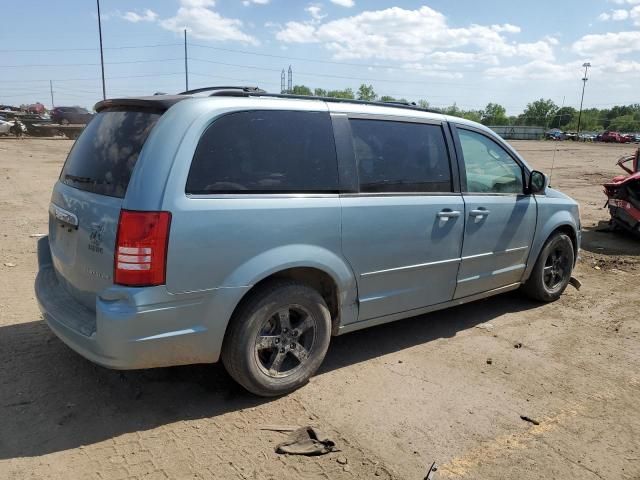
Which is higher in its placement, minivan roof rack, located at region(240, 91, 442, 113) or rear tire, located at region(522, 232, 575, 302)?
minivan roof rack, located at region(240, 91, 442, 113)

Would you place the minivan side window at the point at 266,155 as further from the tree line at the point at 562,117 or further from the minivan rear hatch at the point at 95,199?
the tree line at the point at 562,117

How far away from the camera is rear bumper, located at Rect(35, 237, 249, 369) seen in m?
2.91

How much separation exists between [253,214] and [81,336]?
1231 millimetres

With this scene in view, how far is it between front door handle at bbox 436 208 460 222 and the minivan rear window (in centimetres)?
227

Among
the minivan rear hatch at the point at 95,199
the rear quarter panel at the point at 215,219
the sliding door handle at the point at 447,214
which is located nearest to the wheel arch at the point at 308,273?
the rear quarter panel at the point at 215,219

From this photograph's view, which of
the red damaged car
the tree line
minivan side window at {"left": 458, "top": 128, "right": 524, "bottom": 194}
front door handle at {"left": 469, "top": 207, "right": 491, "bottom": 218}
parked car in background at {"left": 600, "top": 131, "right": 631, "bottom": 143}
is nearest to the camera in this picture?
front door handle at {"left": 469, "top": 207, "right": 491, "bottom": 218}

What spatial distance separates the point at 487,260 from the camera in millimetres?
4773

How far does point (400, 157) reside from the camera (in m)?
4.11

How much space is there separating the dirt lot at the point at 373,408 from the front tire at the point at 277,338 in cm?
18

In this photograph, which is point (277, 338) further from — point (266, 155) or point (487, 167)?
point (487, 167)

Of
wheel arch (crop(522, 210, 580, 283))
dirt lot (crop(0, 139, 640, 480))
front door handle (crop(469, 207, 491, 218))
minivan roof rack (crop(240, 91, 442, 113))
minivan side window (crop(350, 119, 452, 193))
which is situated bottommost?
dirt lot (crop(0, 139, 640, 480))

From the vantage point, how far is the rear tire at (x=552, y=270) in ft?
18.0

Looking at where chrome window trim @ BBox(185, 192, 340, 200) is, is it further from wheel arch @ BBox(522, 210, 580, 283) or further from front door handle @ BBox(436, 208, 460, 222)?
wheel arch @ BBox(522, 210, 580, 283)

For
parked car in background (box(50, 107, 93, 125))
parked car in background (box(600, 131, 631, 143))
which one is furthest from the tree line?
parked car in background (box(50, 107, 93, 125))
